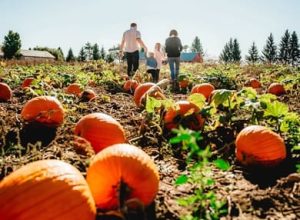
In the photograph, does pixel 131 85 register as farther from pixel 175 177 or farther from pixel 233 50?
pixel 233 50

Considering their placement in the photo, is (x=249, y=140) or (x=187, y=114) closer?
(x=249, y=140)

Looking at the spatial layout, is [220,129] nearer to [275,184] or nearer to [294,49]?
[275,184]

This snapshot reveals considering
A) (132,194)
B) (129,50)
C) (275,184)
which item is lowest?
(275,184)

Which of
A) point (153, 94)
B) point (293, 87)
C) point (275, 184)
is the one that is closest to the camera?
point (275, 184)

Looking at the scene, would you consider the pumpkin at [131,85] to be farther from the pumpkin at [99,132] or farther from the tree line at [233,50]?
the tree line at [233,50]

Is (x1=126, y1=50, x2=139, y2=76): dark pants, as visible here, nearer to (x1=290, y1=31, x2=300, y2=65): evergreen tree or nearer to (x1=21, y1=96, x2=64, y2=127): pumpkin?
(x1=21, y1=96, x2=64, y2=127): pumpkin

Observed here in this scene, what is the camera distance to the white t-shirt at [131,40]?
532 inches

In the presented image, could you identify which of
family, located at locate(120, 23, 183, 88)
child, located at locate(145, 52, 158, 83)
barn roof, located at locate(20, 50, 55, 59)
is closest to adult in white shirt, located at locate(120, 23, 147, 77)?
family, located at locate(120, 23, 183, 88)

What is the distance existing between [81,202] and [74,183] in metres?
0.12

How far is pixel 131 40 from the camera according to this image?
1355 centimetres

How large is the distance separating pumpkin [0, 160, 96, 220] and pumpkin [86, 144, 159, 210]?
120 millimetres

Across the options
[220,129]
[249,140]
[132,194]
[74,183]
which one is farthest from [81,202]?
[220,129]

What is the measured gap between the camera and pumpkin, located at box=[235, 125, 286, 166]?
326cm

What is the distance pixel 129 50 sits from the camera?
44.4 ft
